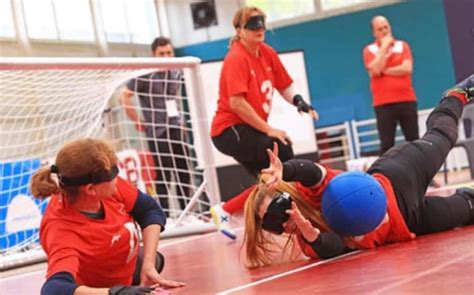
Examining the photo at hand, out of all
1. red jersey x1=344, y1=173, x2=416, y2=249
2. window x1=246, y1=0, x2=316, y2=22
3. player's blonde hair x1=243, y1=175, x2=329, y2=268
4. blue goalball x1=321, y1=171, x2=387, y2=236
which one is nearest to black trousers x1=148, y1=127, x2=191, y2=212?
player's blonde hair x1=243, y1=175, x2=329, y2=268

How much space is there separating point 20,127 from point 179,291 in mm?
6404

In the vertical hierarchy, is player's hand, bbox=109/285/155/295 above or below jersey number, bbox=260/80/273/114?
below

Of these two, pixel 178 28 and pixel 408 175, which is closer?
pixel 408 175

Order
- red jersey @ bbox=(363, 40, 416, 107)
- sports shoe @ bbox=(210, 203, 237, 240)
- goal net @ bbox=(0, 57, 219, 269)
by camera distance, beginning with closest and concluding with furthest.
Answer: sports shoe @ bbox=(210, 203, 237, 240), goal net @ bbox=(0, 57, 219, 269), red jersey @ bbox=(363, 40, 416, 107)

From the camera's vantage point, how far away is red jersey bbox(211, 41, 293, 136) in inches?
228

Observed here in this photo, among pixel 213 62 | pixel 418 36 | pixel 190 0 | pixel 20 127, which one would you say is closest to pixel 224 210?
pixel 20 127

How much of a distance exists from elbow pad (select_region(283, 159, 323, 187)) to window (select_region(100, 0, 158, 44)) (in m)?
13.0

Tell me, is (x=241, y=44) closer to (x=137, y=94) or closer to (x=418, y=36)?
(x=137, y=94)

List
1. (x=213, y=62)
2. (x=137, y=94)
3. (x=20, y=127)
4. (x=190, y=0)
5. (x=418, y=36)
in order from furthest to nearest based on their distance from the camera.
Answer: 1. (x=190, y=0)
2. (x=418, y=36)
3. (x=213, y=62)
4. (x=20, y=127)
5. (x=137, y=94)

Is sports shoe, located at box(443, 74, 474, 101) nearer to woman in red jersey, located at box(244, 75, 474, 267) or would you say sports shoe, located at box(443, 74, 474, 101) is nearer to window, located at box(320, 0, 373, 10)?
woman in red jersey, located at box(244, 75, 474, 267)

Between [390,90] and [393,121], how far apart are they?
320 mm

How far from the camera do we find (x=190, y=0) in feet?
58.1

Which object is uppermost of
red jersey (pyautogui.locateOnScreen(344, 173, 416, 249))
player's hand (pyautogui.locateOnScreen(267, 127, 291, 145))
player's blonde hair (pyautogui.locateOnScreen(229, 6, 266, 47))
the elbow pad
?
player's blonde hair (pyautogui.locateOnScreen(229, 6, 266, 47))

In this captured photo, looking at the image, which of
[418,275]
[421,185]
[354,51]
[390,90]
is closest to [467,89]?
[421,185]
